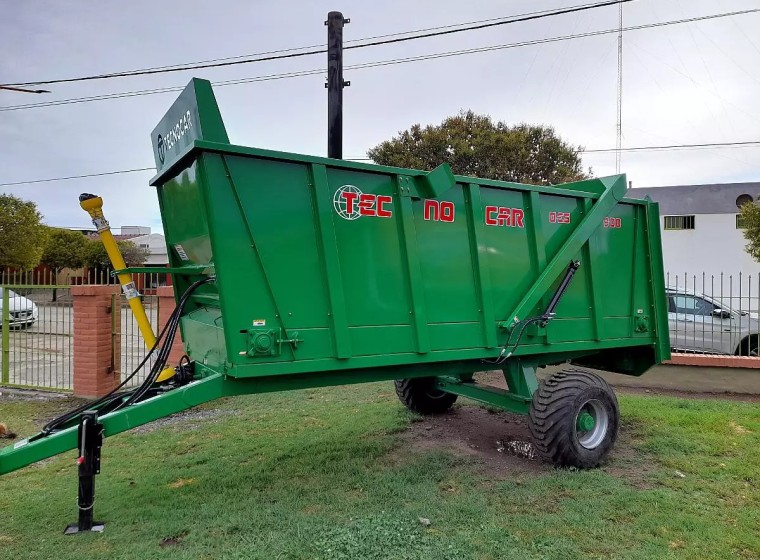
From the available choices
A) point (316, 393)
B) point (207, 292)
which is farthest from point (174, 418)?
point (207, 292)

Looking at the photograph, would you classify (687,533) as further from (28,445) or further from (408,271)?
(28,445)

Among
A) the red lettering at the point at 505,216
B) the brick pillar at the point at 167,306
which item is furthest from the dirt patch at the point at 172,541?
the brick pillar at the point at 167,306

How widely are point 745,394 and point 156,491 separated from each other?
7936 millimetres

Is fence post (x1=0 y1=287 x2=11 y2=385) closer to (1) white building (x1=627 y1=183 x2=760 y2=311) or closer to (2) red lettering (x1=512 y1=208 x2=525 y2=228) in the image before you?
(2) red lettering (x1=512 y1=208 x2=525 y2=228)

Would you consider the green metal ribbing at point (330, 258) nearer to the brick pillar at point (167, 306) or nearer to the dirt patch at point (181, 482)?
the dirt patch at point (181, 482)

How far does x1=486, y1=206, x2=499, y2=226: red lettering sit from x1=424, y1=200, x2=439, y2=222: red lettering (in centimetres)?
55

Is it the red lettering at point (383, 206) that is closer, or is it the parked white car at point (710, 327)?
the red lettering at point (383, 206)

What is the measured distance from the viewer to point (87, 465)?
366 cm

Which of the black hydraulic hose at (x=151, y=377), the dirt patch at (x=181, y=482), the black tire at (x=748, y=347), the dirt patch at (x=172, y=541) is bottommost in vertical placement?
the dirt patch at (x=172, y=541)

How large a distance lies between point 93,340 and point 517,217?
633 centimetres

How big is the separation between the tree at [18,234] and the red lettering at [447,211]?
95.3 ft

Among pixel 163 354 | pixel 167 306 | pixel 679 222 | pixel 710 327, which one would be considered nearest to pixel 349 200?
pixel 163 354

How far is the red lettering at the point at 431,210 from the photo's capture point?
4449 mm

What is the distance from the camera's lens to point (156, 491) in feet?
14.8
